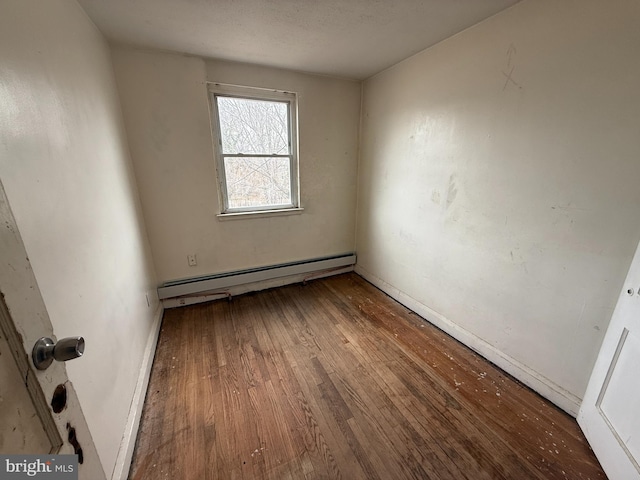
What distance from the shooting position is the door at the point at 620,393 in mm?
1103

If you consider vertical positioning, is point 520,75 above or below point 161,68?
below

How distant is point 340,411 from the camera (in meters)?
1.51

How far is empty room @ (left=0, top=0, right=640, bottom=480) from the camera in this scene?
977mm

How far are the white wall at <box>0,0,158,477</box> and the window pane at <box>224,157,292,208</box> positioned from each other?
3.23 ft

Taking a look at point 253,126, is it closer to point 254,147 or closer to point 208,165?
point 254,147

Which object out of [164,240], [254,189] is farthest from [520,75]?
[164,240]

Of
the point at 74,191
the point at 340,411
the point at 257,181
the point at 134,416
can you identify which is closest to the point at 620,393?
the point at 340,411

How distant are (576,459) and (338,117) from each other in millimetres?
3051

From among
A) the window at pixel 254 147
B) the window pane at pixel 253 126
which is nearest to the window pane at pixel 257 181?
the window at pixel 254 147

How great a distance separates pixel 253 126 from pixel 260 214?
34.2 inches

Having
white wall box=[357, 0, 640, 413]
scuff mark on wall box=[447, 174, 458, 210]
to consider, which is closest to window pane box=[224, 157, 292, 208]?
white wall box=[357, 0, 640, 413]

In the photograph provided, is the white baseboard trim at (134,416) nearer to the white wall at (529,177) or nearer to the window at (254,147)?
the window at (254,147)

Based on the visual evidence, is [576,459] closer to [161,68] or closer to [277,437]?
[277,437]

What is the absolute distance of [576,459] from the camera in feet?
4.17
